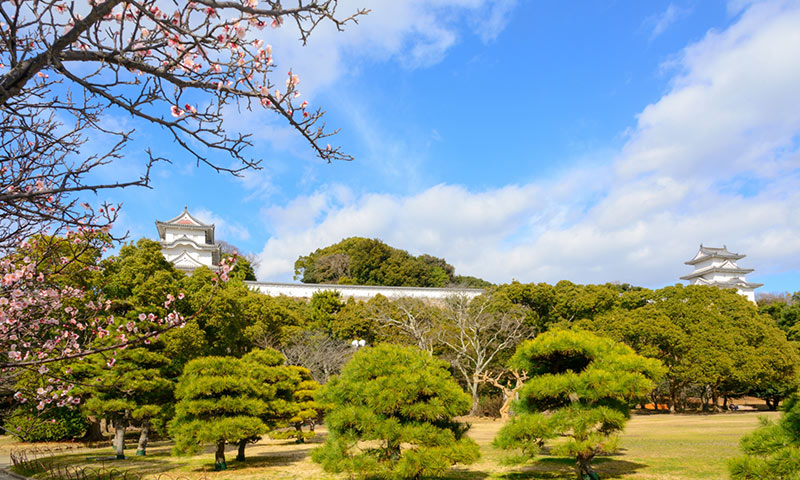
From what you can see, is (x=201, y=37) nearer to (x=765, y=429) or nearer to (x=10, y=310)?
(x=10, y=310)

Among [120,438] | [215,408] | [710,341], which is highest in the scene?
[710,341]

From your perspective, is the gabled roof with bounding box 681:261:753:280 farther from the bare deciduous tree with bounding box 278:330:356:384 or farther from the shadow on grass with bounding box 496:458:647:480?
the shadow on grass with bounding box 496:458:647:480

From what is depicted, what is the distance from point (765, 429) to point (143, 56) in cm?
468

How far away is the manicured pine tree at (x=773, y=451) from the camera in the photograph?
10.5 feet

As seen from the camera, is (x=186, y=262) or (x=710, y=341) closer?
(x=710, y=341)

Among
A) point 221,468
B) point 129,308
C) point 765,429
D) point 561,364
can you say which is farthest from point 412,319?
point 765,429

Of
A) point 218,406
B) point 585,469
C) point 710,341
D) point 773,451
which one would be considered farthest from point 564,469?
point 710,341

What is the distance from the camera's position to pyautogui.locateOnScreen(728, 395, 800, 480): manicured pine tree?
3197mm

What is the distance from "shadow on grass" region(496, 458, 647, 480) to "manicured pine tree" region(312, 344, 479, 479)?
5.37 ft

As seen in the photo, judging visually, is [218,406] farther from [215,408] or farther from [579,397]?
[579,397]

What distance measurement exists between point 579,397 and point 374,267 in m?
31.9

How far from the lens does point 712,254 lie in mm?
38531

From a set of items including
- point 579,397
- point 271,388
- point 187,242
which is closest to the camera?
point 579,397

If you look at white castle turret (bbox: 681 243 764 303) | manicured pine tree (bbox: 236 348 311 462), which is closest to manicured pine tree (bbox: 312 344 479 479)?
manicured pine tree (bbox: 236 348 311 462)
